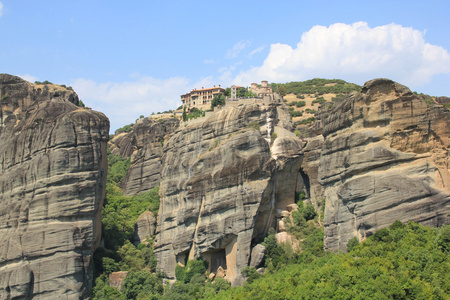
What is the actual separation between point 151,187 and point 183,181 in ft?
70.2

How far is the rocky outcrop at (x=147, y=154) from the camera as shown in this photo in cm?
7975

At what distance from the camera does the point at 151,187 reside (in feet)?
259

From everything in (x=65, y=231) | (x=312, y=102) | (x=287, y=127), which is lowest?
(x=65, y=231)

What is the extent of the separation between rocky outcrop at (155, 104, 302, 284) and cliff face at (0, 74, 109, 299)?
7.28 m

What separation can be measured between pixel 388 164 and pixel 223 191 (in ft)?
53.2

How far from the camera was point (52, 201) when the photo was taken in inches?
2098

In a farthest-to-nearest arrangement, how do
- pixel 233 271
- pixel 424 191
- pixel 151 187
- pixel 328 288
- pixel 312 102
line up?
1. pixel 312 102
2. pixel 151 187
3. pixel 233 271
4. pixel 424 191
5. pixel 328 288

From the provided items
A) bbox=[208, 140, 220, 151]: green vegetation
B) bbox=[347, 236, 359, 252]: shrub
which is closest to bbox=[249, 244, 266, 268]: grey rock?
bbox=[347, 236, 359, 252]: shrub

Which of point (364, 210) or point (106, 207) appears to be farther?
point (106, 207)

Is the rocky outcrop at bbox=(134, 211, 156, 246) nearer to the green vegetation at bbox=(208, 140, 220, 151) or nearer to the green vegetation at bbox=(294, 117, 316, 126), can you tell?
the green vegetation at bbox=(208, 140, 220, 151)

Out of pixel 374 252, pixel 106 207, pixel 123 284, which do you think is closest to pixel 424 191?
pixel 374 252

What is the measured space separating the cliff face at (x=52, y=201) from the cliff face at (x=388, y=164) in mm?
21323

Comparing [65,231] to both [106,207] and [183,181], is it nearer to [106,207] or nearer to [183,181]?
[183,181]

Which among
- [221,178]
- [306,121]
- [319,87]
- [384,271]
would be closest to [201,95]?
[306,121]
